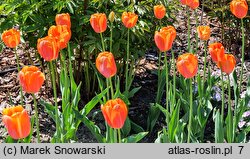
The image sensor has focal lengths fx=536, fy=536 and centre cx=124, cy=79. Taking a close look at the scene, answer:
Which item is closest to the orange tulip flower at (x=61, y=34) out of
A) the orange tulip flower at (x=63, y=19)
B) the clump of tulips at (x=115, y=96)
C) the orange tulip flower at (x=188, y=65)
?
the clump of tulips at (x=115, y=96)

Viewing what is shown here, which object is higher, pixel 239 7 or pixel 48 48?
pixel 239 7

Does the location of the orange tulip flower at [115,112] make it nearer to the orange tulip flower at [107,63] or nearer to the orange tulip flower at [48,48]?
the orange tulip flower at [107,63]

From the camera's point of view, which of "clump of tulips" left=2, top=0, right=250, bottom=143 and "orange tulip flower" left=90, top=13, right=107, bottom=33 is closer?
"clump of tulips" left=2, top=0, right=250, bottom=143

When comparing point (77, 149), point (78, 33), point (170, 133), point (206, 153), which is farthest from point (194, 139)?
point (78, 33)

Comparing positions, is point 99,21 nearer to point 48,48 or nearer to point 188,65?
point 48,48

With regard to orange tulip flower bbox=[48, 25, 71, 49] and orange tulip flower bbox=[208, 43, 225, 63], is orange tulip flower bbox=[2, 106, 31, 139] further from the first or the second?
orange tulip flower bbox=[208, 43, 225, 63]

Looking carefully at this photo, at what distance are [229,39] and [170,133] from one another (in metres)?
2.13

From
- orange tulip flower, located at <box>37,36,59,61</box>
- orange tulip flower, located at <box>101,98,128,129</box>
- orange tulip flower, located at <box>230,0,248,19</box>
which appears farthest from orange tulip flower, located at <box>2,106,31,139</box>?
orange tulip flower, located at <box>230,0,248,19</box>

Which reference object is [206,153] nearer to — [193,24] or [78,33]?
[78,33]

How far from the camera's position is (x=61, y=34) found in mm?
2588

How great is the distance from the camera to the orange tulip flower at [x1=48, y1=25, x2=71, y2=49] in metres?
2.57

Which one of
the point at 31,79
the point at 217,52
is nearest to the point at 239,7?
the point at 217,52

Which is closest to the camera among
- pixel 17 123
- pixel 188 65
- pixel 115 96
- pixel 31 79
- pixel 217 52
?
pixel 17 123

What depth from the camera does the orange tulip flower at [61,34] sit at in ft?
8.43
